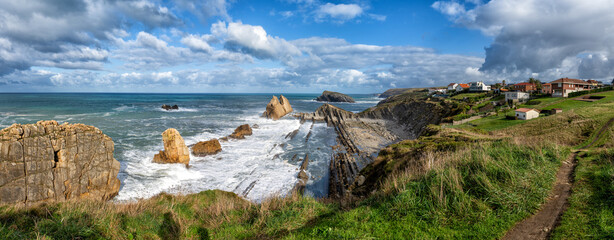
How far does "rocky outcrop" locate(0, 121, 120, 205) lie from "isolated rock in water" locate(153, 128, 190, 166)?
5.97 metres

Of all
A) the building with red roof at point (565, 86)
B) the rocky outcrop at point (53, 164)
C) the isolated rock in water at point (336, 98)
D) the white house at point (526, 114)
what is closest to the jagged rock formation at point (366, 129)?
the white house at point (526, 114)

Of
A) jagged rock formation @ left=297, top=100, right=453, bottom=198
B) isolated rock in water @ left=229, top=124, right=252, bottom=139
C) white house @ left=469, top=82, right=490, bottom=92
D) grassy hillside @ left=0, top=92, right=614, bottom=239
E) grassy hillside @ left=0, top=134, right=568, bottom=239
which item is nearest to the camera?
grassy hillside @ left=0, top=92, right=614, bottom=239

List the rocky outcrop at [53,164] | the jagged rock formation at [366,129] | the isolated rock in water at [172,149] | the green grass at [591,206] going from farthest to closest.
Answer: the jagged rock formation at [366,129]
the isolated rock in water at [172,149]
the rocky outcrop at [53,164]
the green grass at [591,206]

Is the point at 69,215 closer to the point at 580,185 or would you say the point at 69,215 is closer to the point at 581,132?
the point at 580,185

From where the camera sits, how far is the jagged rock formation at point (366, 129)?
23.1 m

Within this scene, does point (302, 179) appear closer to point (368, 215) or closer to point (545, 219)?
point (368, 215)

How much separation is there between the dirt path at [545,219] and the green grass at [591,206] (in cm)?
15

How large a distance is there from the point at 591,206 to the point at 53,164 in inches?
899

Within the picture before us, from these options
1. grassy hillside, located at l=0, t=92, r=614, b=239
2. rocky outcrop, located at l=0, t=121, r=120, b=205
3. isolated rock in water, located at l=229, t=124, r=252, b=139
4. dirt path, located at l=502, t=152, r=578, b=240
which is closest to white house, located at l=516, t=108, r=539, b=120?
grassy hillside, located at l=0, t=92, r=614, b=239

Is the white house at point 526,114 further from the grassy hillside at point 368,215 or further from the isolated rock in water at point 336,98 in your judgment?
the isolated rock in water at point 336,98

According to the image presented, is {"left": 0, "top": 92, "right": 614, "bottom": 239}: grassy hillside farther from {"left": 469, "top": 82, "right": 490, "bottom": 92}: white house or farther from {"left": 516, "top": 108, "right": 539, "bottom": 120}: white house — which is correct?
{"left": 469, "top": 82, "right": 490, "bottom": 92}: white house

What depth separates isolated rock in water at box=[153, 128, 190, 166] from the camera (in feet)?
74.5

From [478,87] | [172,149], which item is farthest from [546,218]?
[478,87]

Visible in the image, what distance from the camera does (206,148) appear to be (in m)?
27.4
